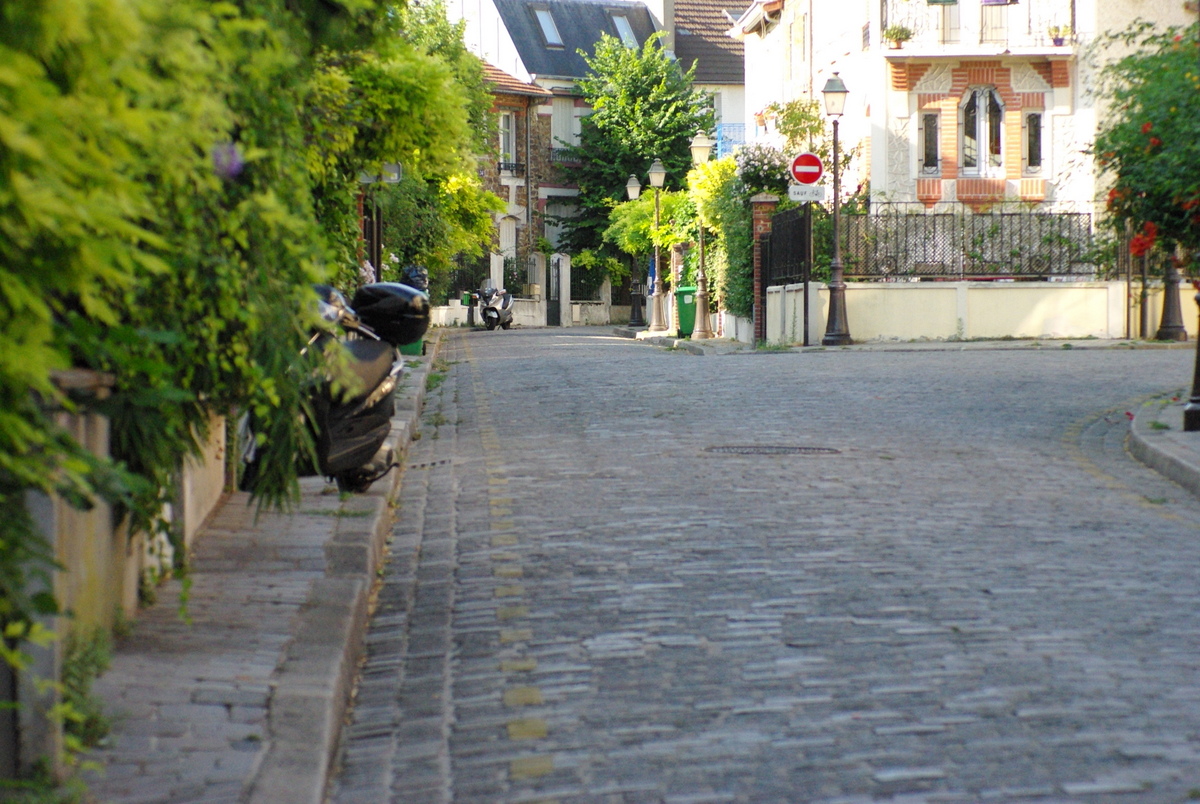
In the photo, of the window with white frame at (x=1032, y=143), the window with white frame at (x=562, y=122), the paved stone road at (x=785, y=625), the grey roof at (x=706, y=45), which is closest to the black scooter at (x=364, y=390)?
the paved stone road at (x=785, y=625)

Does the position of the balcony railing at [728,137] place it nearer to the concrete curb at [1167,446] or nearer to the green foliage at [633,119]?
the green foliage at [633,119]

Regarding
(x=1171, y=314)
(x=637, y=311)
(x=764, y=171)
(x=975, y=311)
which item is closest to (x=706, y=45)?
(x=637, y=311)

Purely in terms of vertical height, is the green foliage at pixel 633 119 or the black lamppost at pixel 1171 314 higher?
the green foliage at pixel 633 119

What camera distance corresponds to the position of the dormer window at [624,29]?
59.2m

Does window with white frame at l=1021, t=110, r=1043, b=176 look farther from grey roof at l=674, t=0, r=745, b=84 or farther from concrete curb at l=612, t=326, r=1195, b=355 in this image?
grey roof at l=674, t=0, r=745, b=84

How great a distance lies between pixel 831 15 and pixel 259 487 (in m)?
34.3

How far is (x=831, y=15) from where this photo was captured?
3684cm

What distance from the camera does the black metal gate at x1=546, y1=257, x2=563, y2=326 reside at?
54.8 meters

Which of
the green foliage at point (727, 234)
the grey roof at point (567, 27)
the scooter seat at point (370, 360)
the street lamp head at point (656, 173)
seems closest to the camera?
the scooter seat at point (370, 360)

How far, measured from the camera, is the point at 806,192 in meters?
24.7

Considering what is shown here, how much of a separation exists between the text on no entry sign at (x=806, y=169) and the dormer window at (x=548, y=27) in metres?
34.2

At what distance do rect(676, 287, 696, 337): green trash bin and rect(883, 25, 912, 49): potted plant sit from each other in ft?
22.7

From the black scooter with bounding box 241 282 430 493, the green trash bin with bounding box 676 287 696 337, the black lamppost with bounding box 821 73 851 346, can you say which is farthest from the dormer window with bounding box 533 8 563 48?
the black scooter with bounding box 241 282 430 493

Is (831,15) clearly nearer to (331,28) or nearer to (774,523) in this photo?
(774,523)
